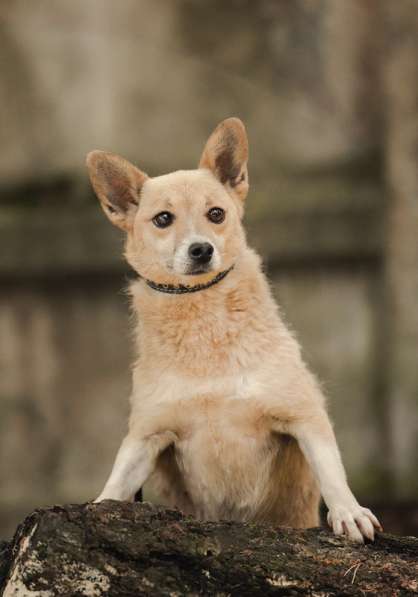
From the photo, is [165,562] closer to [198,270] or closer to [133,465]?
[133,465]

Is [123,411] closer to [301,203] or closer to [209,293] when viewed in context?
[301,203]

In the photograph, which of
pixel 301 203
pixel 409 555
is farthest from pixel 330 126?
pixel 409 555

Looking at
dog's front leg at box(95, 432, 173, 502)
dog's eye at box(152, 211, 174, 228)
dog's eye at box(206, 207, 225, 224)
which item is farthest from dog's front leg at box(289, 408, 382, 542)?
dog's eye at box(152, 211, 174, 228)

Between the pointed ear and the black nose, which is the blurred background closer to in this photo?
the pointed ear

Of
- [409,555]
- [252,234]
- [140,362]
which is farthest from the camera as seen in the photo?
[252,234]

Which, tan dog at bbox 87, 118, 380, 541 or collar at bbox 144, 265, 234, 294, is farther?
collar at bbox 144, 265, 234, 294

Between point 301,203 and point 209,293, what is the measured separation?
212 inches

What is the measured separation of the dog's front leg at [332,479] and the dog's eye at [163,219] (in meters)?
1.17

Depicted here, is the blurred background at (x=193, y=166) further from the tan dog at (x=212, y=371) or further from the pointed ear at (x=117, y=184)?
the tan dog at (x=212, y=371)

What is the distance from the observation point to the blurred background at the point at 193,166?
10141mm

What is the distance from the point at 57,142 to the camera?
10.4 metres

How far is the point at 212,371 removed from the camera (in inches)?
188

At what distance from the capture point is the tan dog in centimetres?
471

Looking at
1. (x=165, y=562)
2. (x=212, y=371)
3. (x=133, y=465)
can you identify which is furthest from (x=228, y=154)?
(x=165, y=562)
